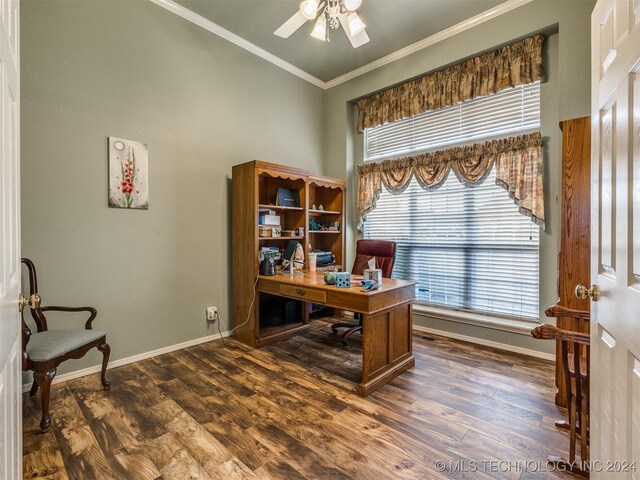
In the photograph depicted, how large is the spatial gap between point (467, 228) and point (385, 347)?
1.77m

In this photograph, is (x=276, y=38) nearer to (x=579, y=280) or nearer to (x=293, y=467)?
(x=579, y=280)

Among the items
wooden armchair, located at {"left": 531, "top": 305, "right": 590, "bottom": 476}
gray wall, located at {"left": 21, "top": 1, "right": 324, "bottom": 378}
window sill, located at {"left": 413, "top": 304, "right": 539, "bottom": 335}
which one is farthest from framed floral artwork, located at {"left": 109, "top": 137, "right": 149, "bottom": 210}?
window sill, located at {"left": 413, "top": 304, "right": 539, "bottom": 335}

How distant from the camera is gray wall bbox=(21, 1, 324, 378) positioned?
226 cm

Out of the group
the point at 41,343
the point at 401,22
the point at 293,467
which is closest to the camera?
the point at 293,467

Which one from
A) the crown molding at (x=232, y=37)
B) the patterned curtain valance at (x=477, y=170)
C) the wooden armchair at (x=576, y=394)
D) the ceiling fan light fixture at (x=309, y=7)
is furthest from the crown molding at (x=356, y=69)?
the wooden armchair at (x=576, y=394)

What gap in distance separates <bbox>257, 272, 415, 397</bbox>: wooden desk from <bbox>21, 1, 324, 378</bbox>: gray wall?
108 centimetres

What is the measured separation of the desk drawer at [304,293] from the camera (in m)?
2.49

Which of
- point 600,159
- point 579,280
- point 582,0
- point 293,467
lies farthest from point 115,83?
point 582,0

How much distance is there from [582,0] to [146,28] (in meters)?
3.80

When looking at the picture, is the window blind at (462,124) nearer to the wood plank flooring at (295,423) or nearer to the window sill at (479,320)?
the window sill at (479,320)

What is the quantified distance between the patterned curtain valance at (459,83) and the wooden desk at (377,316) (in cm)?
224

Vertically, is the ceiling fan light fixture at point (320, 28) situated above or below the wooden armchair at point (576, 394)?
above

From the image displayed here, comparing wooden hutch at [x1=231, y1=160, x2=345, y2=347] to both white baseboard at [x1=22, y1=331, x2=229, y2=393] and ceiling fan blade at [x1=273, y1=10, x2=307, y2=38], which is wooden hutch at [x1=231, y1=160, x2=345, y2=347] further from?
ceiling fan blade at [x1=273, y1=10, x2=307, y2=38]

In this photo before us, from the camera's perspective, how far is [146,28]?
276 cm
